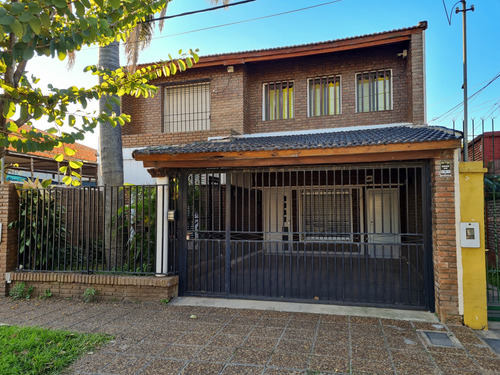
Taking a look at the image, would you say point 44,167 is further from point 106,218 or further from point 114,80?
point 114,80

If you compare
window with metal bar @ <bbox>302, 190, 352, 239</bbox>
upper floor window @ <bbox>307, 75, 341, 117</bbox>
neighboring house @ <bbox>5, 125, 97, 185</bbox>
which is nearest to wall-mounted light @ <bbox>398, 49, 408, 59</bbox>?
upper floor window @ <bbox>307, 75, 341, 117</bbox>

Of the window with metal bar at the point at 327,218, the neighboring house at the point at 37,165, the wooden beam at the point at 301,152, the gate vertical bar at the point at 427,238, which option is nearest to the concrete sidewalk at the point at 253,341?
the gate vertical bar at the point at 427,238

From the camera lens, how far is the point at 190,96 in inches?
457

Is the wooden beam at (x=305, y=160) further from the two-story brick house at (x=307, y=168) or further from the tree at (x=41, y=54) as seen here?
the tree at (x=41, y=54)

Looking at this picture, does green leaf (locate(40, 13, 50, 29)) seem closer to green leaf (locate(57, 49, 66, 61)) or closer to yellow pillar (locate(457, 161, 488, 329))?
green leaf (locate(57, 49, 66, 61))

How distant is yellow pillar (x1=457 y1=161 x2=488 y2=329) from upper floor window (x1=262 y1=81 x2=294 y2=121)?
6.53 meters

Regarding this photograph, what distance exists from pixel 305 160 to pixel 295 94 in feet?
18.3

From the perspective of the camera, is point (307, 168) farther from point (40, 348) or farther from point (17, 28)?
point (40, 348)

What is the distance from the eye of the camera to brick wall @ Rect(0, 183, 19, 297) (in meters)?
6.65

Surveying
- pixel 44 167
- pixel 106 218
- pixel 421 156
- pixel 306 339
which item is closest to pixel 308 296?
pixel 306 339

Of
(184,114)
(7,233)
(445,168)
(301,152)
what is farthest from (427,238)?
(184,114)

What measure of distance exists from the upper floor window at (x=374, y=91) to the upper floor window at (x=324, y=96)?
0.63 metres

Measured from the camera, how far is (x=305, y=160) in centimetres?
580

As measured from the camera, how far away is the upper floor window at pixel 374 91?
399 inches
